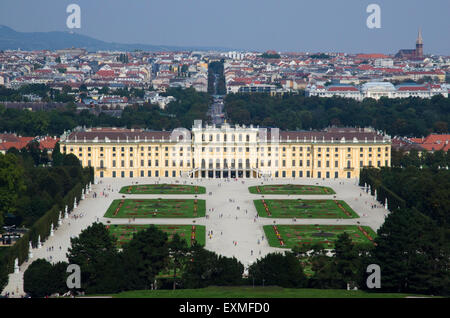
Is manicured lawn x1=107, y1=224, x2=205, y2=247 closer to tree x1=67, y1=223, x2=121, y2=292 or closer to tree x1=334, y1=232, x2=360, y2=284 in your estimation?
tree x1=67, y1=223, x2=121, y2=292

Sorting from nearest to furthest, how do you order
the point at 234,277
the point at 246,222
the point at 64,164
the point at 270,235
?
1. the point at 234,277
2. the point at 270,235
3. the point at 246,222
4. the point at 64,164

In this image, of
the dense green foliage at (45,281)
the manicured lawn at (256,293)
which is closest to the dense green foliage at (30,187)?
the dense green foliage at (45,281)

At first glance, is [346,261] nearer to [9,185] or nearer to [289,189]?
[9,185]

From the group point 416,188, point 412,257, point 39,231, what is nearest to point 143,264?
point 412,257
